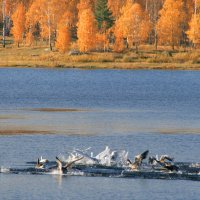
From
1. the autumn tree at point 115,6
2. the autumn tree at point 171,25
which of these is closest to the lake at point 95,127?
the autumn tree at point 171,25

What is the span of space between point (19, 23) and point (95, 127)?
314 feet

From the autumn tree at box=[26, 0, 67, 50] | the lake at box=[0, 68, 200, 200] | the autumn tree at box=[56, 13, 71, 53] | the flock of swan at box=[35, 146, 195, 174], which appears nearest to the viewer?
the lake at box=[0, 68, 200, 200]

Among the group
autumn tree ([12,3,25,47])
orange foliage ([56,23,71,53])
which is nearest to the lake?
orange foliage ([56,23,71,53])

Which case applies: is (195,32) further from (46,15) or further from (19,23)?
(19,23)

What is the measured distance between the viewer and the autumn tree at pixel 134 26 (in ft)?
433

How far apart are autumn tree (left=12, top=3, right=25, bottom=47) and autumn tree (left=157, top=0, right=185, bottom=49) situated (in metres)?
21.6

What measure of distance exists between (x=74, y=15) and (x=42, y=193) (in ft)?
406

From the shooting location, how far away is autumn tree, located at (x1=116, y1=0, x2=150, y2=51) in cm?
13200

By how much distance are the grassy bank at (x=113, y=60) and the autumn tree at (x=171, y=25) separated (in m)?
6.17

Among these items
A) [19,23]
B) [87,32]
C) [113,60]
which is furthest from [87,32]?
[19,23]

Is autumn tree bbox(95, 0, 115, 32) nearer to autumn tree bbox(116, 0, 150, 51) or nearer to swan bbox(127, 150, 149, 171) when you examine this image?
autumn tree bbox(116, 0, 150, 51)

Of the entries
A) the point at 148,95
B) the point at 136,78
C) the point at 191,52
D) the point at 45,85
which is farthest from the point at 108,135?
the point at 191,52

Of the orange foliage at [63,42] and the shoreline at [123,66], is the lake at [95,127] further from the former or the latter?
the orange foliage at [63,42]

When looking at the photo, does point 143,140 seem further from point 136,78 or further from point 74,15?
point 74,15
